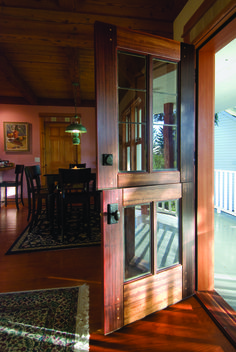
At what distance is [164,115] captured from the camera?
1.64 meters

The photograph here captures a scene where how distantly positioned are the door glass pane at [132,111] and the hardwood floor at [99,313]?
3.57 ft

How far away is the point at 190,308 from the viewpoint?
1.67 meters

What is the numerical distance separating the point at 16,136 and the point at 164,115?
5383 mm

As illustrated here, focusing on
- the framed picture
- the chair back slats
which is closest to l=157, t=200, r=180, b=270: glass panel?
the chair back slats

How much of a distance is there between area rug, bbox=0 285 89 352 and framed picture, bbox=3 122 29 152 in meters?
4.81

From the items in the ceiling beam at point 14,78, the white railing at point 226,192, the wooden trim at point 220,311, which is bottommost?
the wooden trim at point 220,311

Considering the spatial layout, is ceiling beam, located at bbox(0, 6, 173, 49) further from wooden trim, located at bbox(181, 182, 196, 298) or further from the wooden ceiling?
wooden trim, located at bbox(181, 182, 196, 298)

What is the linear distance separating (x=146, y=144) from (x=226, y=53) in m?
1.97

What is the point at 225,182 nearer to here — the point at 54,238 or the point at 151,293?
the point at 54,238

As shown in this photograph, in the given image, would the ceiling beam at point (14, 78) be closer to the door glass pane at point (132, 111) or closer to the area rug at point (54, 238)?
the area rug at point (54, 238)

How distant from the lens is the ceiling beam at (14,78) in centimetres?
376

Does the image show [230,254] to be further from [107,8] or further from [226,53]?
[107,8]

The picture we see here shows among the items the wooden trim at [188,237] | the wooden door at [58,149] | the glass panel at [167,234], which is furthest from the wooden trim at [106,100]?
the wooden door at [58,149]

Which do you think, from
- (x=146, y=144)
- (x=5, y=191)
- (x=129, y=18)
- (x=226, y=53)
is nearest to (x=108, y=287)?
(x=146, y=144)
